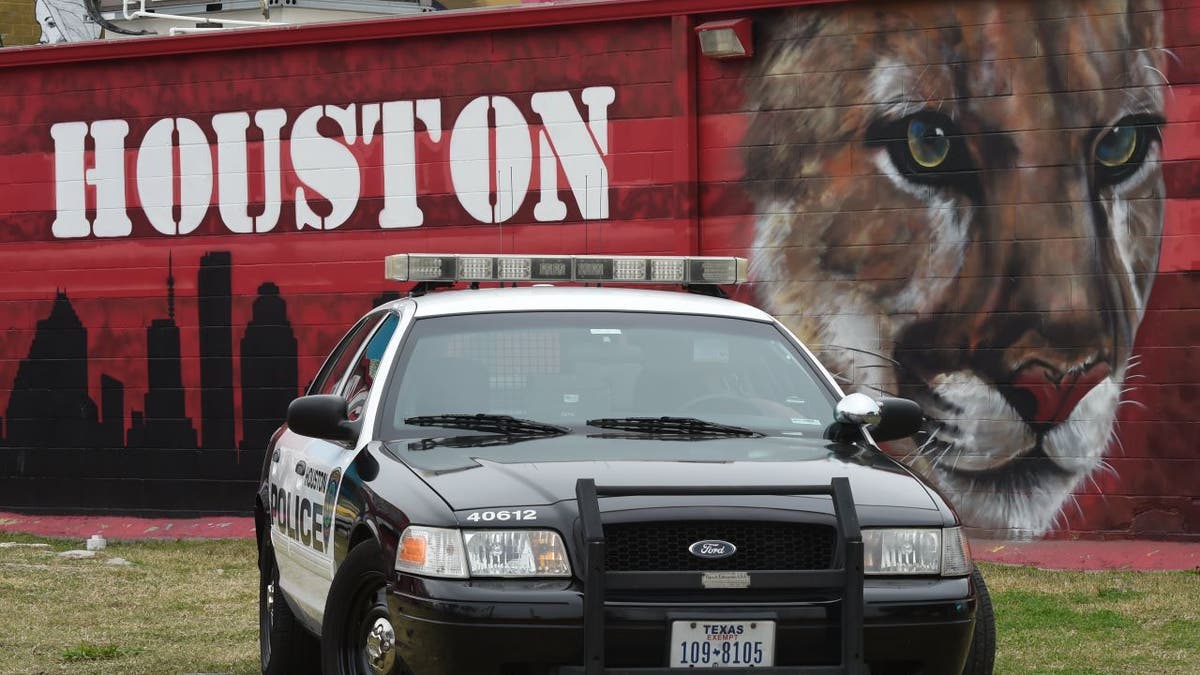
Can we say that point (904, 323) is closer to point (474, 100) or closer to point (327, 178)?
point (474, 100)

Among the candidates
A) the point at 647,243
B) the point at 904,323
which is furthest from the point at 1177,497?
the point at 647,243

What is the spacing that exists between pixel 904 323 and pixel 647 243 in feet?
6.73

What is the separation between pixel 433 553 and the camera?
508 centimetres

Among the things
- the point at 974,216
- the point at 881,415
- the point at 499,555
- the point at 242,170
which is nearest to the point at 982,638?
the point at 881,415

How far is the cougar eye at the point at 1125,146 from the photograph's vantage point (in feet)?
41.1

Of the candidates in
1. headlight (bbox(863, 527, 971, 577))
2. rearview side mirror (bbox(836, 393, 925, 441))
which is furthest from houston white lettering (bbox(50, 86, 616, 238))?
headlight (bbox(863, 527, 971, 577))

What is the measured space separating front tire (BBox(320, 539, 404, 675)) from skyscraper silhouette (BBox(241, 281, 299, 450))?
9.16m

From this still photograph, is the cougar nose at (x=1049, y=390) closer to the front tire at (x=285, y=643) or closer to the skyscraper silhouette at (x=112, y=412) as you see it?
the front tire at (x=285, y=643)

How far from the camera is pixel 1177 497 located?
12.4 metres

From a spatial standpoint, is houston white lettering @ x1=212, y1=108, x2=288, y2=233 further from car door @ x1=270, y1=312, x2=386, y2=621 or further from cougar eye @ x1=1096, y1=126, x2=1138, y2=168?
car door @ x1=270, y1=312, x2=386, y2=621

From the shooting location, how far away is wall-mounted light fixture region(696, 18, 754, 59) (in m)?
13.3

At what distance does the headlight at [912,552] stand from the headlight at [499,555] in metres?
0.88

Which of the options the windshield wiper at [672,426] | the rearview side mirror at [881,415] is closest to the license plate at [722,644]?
the windshield wiper at [672,426]

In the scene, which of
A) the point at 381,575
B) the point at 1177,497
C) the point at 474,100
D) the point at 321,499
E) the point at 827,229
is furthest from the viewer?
the point at 474,100
